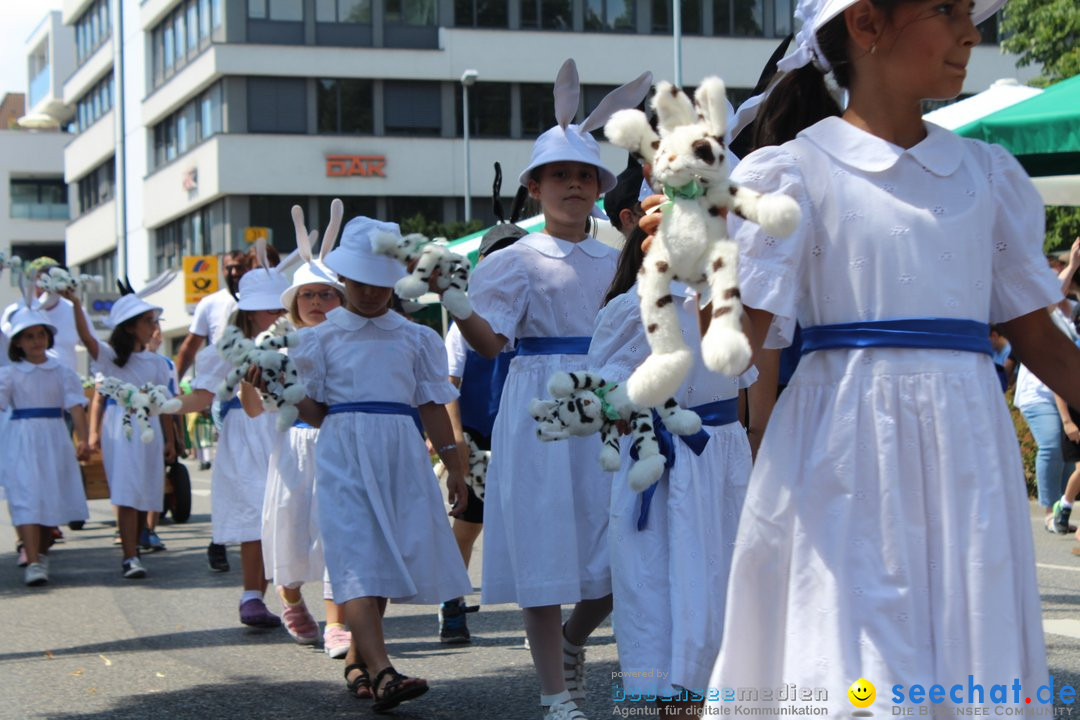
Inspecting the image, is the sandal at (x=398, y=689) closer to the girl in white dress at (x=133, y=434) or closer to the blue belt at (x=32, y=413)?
the girl in white dress at (x=133, y=434)

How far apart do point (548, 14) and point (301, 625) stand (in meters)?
39.6

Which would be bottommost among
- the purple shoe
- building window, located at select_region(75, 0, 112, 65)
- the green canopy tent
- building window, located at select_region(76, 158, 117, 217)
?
the purple shoe

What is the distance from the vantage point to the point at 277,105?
44.5 metres

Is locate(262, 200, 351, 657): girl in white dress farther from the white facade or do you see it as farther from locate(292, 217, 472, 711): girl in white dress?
the white facade

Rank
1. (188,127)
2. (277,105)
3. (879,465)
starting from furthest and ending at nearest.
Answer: (188,127)
(277,105)
(879,465)

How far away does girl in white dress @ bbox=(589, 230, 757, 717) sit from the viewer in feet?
14.7

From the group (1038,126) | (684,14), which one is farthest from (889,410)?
(684,14)

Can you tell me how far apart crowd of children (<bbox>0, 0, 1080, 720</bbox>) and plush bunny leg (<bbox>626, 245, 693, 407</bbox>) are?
3 cm

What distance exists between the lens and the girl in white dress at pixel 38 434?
436 inches

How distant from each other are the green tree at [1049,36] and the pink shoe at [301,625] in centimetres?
1871

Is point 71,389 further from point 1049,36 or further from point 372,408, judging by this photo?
point 1049,36

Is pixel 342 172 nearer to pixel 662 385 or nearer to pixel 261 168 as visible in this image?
pixel 261 168

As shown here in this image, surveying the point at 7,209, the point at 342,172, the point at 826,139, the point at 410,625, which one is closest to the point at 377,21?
the point at 342,172

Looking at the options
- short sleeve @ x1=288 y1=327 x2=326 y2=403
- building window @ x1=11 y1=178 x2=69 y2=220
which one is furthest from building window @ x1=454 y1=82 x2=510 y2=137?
short sleeve @ x1=288 y1=327 x2=326 y2=403
